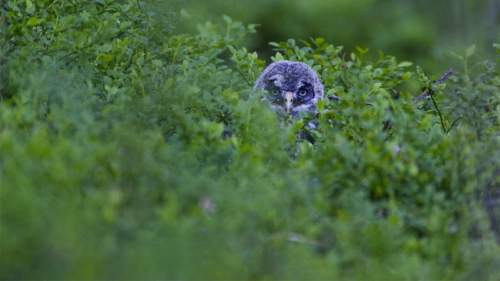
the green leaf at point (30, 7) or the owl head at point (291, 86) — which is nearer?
the green leaf at point (30, 7)

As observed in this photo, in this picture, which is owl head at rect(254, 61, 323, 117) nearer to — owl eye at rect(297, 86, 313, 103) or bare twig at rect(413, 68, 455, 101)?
owl eye at rect(297, 86, 313, 103)

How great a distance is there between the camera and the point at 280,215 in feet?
15.4

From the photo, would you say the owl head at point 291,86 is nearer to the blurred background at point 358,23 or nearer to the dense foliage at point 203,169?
the dense foliage at point 203,169

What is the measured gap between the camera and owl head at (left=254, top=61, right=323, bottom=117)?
7.54m

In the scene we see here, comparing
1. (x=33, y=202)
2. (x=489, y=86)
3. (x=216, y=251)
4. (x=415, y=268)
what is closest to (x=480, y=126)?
(x=489, y=86)

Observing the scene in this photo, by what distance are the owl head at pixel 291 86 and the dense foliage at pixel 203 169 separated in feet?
2.21

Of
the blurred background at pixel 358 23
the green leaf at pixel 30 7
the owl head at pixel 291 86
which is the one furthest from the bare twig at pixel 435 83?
the blurred background at pixel 358 23

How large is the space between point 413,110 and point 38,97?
6.20 ft

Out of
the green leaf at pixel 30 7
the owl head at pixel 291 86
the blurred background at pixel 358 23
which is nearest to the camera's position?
the green leaf at pixel 30 7

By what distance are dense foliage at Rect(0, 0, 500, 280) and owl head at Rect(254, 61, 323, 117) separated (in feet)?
2.21

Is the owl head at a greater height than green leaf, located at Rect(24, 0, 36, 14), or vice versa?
the owl head

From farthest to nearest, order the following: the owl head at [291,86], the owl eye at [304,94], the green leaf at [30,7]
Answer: the owl eye at [304,94]
the owl head at [291,86]
the green leaf at [30,7]

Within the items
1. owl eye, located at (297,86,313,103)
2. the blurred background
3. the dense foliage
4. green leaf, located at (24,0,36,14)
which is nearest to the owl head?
owl eye, located at (297,86,313,103)

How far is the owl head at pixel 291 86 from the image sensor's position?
24.7ft
